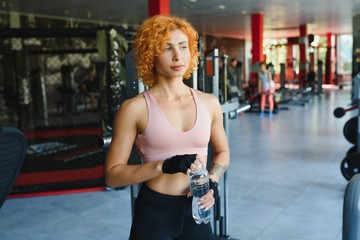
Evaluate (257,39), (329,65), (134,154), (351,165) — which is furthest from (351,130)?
(329,65)

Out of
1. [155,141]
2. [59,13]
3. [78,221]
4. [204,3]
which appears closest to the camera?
[155,141]

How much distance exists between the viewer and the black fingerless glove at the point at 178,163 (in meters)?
1.19

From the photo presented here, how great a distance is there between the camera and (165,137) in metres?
1.29

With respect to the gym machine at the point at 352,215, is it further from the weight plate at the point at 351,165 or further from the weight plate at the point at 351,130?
the weight plate at the point at 351,130

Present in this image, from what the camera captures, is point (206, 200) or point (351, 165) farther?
point (351, 165)

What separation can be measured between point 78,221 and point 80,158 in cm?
247

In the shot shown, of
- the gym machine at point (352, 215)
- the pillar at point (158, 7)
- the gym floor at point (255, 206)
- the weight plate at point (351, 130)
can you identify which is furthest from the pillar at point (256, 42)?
the gym machine at point (352, 215)

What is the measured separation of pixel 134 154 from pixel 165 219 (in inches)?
34.6

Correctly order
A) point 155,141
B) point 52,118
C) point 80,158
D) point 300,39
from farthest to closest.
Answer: point 300,39, point 52,118, point 80,158, point 155,141

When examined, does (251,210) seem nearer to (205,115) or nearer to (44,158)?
(205,115)

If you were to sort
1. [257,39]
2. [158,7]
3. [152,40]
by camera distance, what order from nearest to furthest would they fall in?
[152,40] < [158,7] < [257,39]

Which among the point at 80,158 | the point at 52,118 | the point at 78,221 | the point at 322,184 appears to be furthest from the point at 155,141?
the point at 52,118

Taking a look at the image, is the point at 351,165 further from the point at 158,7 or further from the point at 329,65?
the point at 329,65

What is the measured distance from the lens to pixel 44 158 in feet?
19.0
